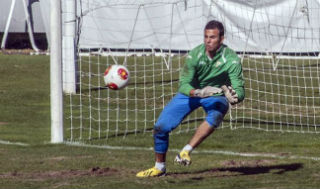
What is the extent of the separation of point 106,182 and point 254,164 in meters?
2.45

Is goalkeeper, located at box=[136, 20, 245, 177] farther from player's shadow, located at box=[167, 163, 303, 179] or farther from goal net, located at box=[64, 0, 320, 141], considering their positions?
goal net, located at box=[64, 0, 320, 141]

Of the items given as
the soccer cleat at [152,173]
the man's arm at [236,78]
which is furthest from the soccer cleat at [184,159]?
the man's arm at [236,78]

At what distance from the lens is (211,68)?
993 cm

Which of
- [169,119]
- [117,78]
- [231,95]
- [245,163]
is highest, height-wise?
[117,78]

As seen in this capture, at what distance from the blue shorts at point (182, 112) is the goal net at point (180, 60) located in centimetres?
424

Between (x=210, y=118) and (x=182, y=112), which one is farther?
(x=182, y=112)

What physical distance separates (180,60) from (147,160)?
14972 millimetres

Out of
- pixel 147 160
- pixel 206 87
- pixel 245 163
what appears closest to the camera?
pixel 206 87

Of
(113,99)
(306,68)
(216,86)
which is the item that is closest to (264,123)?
(113,99)

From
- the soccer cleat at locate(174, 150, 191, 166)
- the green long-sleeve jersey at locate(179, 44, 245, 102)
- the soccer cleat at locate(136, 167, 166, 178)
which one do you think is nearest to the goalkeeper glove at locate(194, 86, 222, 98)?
the green long-sleeve jersey at locate(179, 44, 245, 102)

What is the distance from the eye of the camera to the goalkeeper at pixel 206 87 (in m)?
9.75

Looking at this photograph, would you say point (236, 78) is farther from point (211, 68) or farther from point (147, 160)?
point (147, 160)

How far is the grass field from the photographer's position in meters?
9.73

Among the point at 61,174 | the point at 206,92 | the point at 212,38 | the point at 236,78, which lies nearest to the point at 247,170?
the point at 236,78
